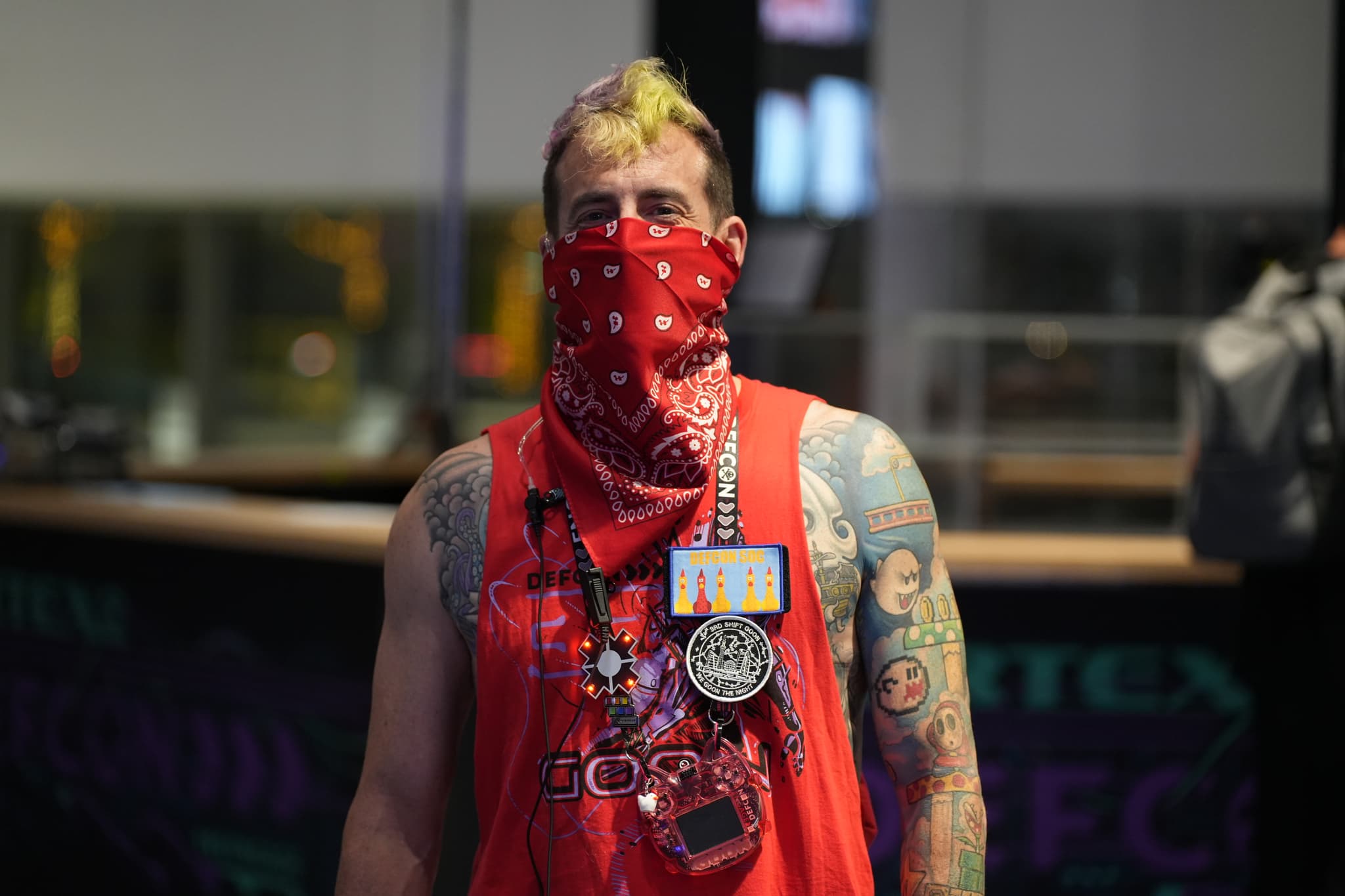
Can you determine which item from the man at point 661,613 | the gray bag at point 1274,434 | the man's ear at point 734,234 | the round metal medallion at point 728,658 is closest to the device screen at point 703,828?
the man at point 661,613

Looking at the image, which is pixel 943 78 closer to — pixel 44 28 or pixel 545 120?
pixel 545 120

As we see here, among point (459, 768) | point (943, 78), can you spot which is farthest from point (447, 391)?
point (943, 78)

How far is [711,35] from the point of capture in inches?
136

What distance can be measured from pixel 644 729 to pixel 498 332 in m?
12.3

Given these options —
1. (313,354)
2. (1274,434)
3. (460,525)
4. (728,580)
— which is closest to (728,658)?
(728,580)

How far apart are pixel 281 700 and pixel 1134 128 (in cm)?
754

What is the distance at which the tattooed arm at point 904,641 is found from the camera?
137 centimetres

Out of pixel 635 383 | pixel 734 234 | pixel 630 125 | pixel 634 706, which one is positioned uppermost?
pixel 630 125

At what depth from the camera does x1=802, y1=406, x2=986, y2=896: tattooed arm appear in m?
1.37

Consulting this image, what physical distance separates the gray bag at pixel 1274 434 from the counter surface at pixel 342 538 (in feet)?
1.51

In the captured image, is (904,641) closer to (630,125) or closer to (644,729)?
(644,729)

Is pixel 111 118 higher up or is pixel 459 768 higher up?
pixel 111 118

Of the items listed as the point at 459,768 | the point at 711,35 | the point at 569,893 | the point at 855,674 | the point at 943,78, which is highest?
the point at 943,78

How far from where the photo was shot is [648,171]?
1361 mm
